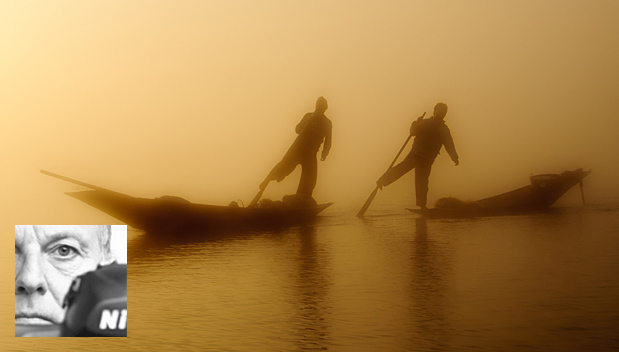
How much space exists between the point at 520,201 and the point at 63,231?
12.0 feet

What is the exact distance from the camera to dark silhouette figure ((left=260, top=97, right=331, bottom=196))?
5320 mm

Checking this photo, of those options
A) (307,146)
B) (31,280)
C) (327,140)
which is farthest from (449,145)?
(31,280)

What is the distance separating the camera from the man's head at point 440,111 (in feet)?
17.2

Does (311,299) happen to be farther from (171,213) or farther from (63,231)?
(171,213)

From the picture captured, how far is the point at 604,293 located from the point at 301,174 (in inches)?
107

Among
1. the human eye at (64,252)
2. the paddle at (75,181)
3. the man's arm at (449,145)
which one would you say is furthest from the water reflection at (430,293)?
the paddle at (75,181)

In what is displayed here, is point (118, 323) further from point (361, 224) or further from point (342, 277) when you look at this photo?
point (361, 224)

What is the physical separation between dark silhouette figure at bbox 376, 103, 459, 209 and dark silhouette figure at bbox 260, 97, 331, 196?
51cm

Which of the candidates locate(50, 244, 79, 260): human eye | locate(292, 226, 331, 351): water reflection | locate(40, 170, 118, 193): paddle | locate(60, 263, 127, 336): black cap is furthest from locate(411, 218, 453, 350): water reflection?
locate(40, 170, 118, 193): paddle

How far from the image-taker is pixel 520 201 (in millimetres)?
5938

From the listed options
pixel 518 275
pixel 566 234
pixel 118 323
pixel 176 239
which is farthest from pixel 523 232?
pixel 118 323

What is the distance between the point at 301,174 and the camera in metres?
5.52

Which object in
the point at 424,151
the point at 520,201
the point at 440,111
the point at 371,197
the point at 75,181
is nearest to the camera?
the point at 75,181

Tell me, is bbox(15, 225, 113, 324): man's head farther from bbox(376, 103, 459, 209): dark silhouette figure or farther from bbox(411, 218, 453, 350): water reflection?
bbox(376, 103, 459, 209): dark silhouette figure
